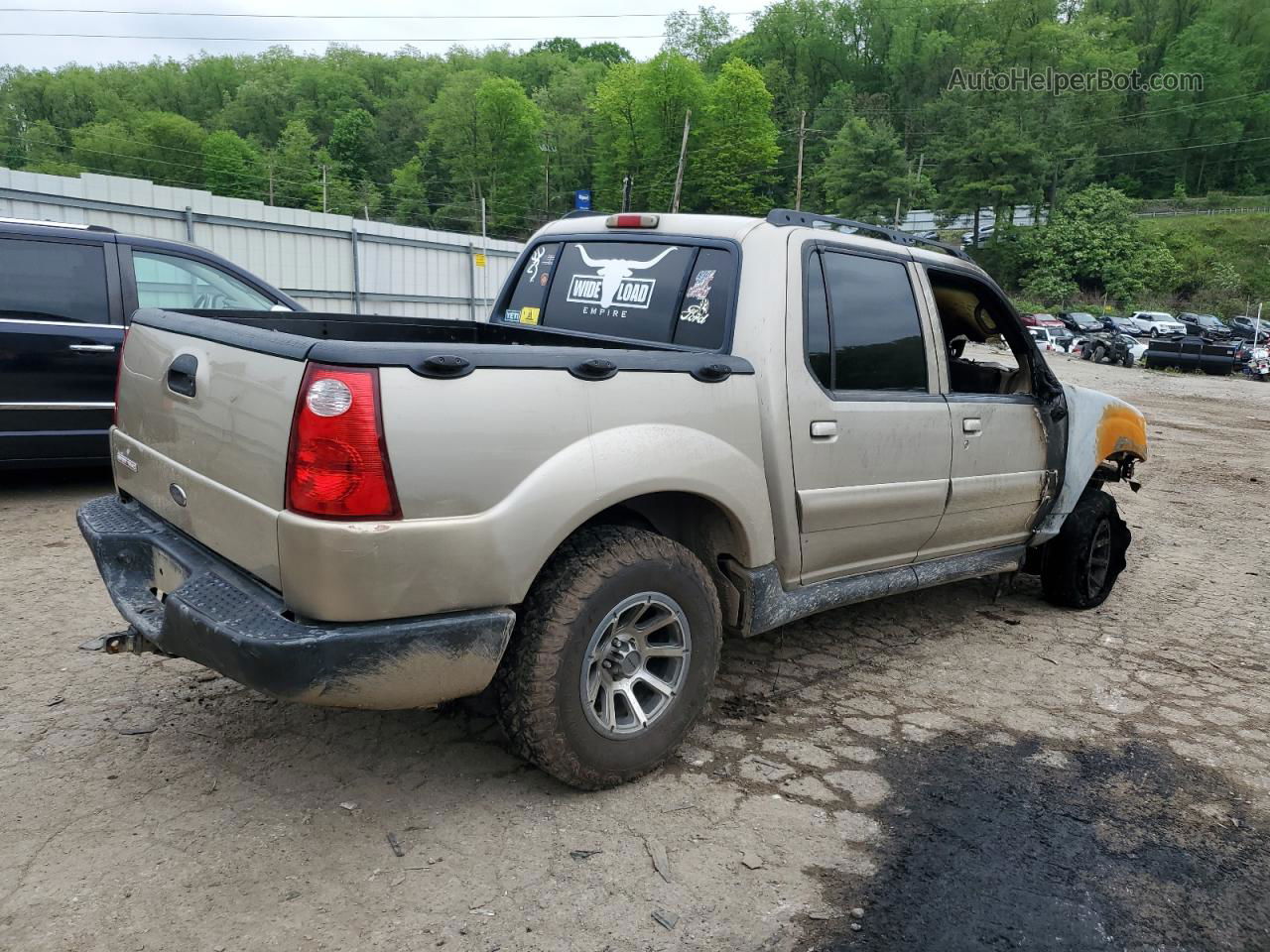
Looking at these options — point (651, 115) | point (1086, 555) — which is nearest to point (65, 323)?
A: point (1086, 555)

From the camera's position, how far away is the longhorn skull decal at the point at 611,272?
12.9 feet

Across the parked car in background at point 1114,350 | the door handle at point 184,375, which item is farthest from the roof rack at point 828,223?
the parked car in background at point 1114,350

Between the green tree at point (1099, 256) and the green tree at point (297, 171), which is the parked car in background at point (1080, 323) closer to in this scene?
the green tree at point (1099, 256)

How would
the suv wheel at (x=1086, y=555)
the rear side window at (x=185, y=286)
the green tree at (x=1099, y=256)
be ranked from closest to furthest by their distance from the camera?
the suv wheel at (x=1086, y=555) → the rear side window at (x=185, y=286) → the green tree at (x=1099, y=256)

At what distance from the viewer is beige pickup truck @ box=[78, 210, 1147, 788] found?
243 cm

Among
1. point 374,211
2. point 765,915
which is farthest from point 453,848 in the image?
point 374,211

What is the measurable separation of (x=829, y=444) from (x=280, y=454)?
1.99 meters

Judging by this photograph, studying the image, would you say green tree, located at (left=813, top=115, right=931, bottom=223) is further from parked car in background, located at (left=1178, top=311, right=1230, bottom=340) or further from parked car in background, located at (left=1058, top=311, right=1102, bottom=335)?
parked car in background, located at (left=1178, top=311, right=1230, bottom=340)

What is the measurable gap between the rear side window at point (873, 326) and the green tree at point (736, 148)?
76.2m

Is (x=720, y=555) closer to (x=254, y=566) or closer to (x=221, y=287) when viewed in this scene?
(x=254, y=566)

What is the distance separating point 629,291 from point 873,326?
102 cm

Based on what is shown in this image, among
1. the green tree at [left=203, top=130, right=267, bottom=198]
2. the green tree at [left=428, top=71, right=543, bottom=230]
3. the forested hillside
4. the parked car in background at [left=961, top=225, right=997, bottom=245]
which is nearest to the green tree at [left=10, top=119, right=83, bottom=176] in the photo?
the forested hillside

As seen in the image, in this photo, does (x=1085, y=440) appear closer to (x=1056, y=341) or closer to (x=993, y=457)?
(x=993, y=457)

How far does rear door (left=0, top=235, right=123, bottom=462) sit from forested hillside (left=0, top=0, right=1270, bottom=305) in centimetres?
7329
